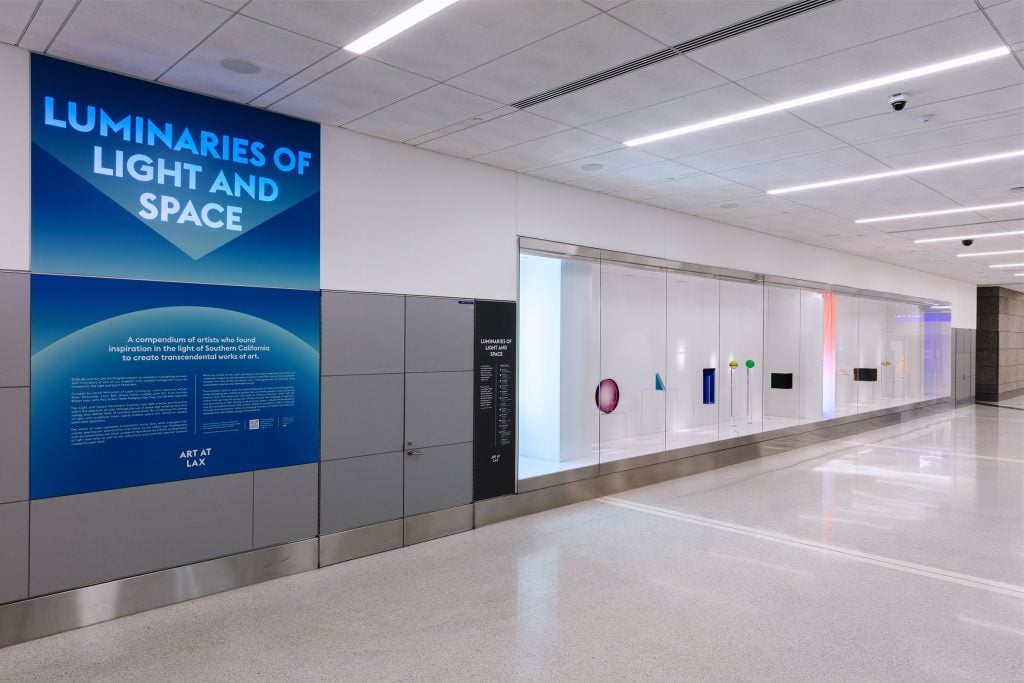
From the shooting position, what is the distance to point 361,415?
6.05m

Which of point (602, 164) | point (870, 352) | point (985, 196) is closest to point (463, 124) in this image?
point (602, 164)

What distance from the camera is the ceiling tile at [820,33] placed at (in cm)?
371

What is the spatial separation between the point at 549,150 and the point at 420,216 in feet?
4.93

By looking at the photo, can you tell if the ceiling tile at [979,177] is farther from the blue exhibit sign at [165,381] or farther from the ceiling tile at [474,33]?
the blue exhibit sign at [165,381]

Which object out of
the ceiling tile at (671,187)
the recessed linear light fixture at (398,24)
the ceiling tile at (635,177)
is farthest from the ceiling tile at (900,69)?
the recessed linear light fixture at (398,24)

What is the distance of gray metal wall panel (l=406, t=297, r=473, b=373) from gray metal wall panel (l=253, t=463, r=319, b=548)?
146 centimetres

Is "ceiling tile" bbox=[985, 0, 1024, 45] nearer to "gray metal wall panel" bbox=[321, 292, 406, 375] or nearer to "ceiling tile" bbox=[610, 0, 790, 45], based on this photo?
"ceiling tile" bbox=[610, 0, 790, 45]

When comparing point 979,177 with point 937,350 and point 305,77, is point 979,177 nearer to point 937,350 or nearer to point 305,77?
point 305,77

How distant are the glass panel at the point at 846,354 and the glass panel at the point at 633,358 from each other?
19.1 ft

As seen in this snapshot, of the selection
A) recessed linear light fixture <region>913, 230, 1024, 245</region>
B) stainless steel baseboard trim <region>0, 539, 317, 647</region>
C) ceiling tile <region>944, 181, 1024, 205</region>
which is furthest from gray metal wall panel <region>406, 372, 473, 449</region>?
recessed linear light fixture <region>913, 230, 1024, 245</region>

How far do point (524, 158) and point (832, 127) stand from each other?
3.00m

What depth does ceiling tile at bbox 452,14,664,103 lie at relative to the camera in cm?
404

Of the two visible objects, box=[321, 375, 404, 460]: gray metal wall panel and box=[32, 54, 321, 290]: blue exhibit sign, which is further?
box=[321, 375, 404, 460]: gray metal wall panel

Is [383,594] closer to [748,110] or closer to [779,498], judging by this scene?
[748,110]
